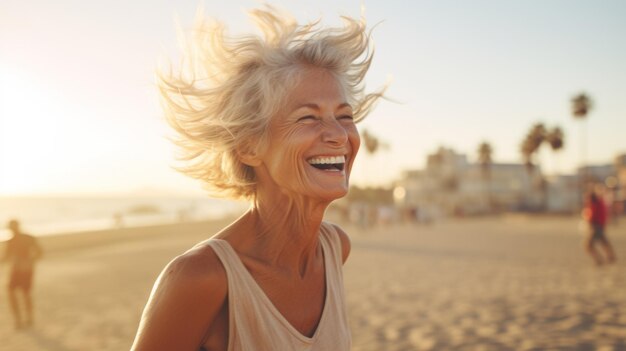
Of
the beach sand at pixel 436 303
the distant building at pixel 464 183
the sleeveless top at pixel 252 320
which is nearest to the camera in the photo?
the sleeveless top at pixel 252 320

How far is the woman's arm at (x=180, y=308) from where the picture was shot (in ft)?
4.68

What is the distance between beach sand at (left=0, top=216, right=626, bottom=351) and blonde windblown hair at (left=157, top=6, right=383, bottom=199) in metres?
4.48

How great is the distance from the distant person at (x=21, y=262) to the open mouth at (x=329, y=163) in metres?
8.09

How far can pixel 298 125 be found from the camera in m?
1.66

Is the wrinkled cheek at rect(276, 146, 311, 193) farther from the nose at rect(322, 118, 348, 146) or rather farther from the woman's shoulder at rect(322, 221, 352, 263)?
the woman's shoulder at rect(322, 221, 352, 263)

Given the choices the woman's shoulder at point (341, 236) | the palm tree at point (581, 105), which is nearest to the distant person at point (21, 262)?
the woman's shoulder at point (341, 236)

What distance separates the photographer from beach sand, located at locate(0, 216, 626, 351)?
235 inches

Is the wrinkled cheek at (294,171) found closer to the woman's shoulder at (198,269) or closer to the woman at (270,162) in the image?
the woman at (270,162)

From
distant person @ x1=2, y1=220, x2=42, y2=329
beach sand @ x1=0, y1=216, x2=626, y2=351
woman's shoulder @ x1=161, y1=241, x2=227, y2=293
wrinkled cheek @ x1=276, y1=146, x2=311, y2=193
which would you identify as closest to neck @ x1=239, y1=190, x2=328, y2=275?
wrinkled cheek @ x1=276, y1=146, x2=311, y2=193

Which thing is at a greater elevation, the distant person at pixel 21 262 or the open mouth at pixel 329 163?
the open mouth at pixel 329 163

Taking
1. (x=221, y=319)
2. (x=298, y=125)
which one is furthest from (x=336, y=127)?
(x=221, y=319)

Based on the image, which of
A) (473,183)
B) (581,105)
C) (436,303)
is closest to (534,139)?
(581,105)

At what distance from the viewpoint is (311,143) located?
1637mm

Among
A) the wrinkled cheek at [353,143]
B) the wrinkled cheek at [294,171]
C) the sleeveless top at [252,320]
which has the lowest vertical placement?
the sleeveless top at [252,320]
